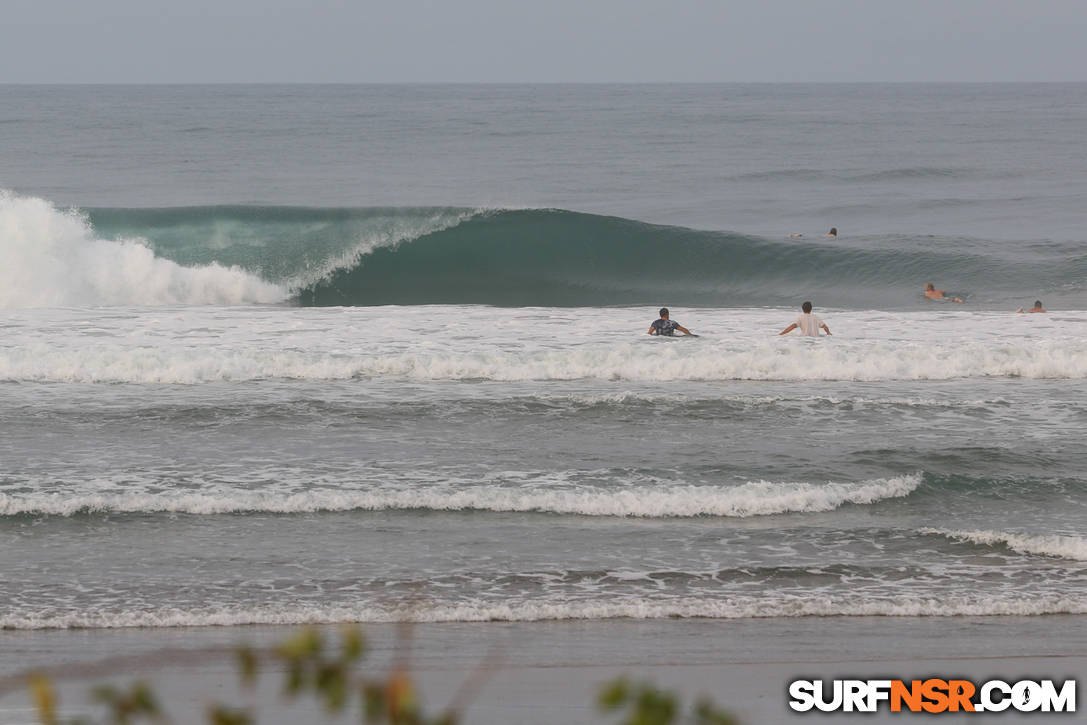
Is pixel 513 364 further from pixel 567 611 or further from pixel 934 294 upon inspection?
pixel 934 294

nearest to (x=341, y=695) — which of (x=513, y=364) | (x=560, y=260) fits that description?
(x=513, y=364)

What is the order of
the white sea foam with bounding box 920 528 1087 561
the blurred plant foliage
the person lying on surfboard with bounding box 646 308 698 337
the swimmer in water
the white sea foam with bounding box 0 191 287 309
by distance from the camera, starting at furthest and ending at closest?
the swimmer in water < the white sea foam with bounding box 0 191 287 309 < the person lying on surfboard with bounding box 646 308 698 337 < the white sea foam with bounding box 920 528 1087 561 < the blurred plant foliage

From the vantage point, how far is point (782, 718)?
20.1 ft

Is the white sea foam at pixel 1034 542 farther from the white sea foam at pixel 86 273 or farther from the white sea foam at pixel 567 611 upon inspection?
the white sea foam at pixel 86 273

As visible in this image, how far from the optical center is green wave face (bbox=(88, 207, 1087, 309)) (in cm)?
2528

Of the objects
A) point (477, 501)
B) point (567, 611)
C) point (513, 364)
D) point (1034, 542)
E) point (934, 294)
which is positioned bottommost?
point (567, 611)

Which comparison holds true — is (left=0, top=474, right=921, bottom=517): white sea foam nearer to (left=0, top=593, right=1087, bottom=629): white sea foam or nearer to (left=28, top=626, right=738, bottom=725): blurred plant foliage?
(left=0, top=593, right=1087, bottom=629): white sea foam

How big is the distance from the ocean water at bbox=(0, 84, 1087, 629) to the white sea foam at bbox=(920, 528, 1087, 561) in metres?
0.03

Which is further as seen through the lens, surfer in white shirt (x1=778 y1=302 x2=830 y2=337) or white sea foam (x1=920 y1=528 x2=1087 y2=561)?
surfer in white shirt (x1=778 y1=302 x2=830 y2=337)

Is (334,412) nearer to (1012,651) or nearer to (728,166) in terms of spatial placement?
(1012,651)

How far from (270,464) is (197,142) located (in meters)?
53.0

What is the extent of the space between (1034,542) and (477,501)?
13.9 feet

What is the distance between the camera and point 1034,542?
9.23 meters

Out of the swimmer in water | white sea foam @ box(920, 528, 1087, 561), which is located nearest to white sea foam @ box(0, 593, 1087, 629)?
white sea foam @ box(920, 528, 1087, 561)
